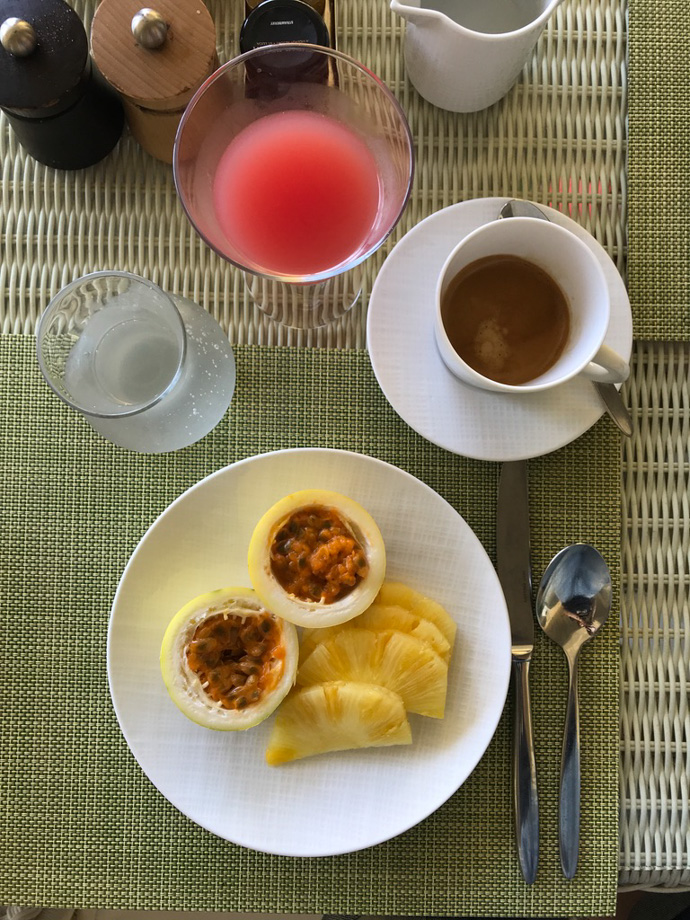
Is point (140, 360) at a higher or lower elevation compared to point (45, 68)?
lower

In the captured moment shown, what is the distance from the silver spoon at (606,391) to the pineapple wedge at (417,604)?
0.27 metres

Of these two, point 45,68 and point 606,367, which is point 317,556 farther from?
point 45,68

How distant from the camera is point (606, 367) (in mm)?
708

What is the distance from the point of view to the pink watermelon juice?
724mm

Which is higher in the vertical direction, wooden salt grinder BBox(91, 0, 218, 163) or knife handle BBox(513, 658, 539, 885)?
wooden salt grinder BBox(91, 0, 218, 163)

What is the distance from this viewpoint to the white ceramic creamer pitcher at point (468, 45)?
2.27 feet

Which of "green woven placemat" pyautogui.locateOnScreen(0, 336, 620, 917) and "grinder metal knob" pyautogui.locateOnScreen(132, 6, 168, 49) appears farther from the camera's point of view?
"green woven placemat" pyautogui.locateOnScreen(0, 336, 620, 917)

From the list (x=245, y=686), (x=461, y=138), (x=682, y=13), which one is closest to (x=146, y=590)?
(x=245, y=686)

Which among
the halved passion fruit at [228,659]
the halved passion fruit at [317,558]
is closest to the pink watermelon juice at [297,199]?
the halved passion fruit at [317,558]

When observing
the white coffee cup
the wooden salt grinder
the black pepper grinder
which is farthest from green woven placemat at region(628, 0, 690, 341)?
the black pepper grinder

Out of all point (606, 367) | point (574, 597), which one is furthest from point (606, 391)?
point (574, 597)

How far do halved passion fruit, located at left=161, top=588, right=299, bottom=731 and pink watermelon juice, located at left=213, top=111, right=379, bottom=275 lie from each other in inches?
13.3

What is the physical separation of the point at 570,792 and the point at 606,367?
0.45 meters

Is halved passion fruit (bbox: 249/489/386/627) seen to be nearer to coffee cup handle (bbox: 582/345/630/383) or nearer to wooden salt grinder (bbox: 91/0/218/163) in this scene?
coffee cup handle (bbox: 582/345/630/383)
